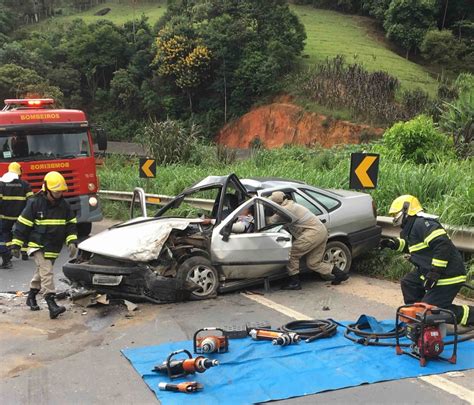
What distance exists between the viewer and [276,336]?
17.2 ft

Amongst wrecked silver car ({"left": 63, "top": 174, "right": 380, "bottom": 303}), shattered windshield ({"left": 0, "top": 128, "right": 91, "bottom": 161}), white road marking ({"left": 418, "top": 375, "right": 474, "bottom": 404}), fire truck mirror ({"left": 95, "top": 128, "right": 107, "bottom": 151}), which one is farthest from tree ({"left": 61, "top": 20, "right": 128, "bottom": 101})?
white road marking ({"left": 418, "top": 375, "right": 474, "bottom": 404})

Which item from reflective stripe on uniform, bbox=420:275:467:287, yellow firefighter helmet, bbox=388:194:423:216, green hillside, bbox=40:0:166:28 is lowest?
reflective stripe on uniform, bbox=420:275:467:287

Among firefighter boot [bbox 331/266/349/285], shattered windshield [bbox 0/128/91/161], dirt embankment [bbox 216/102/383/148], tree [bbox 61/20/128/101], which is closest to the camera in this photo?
firefighter boot [bbox 331/266/349/285]

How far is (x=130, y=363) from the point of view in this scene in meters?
4.90

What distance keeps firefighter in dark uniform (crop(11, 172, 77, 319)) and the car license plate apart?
50cm

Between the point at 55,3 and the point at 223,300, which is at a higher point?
the point at 55,3

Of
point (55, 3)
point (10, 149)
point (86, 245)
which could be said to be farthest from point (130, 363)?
point (55, 3)

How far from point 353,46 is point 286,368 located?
47.4 meters

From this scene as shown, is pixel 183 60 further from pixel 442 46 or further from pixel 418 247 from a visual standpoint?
pixel 418 247

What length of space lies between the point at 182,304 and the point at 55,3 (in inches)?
3653

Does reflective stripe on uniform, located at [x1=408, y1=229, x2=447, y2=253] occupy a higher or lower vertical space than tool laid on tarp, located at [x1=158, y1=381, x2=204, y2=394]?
higher

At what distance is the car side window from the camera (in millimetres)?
8118

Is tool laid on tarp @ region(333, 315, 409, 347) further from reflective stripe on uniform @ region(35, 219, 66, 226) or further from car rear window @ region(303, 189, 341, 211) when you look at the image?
reflective stripe on uniform @ region(35, 219, 66, 226)

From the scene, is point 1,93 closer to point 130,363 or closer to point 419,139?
point 419,139
